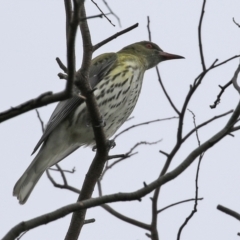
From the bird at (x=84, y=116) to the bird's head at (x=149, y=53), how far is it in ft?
2.89

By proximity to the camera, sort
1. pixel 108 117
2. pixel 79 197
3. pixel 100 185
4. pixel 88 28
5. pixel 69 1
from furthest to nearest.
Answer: pixel 108 117
pixel 100 185
pixel 79 197
pixel 88 28
pixel 69 1

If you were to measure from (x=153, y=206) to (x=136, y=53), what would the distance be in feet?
11.2

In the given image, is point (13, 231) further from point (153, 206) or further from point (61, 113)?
point (61, 113)

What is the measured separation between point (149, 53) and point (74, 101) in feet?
5.79

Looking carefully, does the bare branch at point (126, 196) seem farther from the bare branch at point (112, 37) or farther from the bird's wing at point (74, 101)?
the bird's wing at point (74, 101)

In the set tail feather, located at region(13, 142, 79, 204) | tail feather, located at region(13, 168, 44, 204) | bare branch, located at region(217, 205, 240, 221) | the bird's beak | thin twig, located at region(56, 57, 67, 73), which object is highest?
the bird's beak

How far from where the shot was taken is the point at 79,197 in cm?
404

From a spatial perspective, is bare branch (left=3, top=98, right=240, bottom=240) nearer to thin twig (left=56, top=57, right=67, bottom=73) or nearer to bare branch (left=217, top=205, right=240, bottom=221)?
bare branch (left=217, top=205, right=240, bottom=221)

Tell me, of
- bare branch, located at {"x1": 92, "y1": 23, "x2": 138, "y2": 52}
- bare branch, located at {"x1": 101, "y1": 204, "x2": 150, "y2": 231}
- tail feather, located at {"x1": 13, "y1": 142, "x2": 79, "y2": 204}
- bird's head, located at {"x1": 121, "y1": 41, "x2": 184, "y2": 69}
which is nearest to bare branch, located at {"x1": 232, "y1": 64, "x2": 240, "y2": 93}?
bare branch, located at {"x1": 92, "y1": 23, "x2": 138, "y2": 52}

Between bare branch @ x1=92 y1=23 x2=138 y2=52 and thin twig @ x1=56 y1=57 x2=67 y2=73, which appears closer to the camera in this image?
bare branch @ x1=92 y1=23 x2=138 y2=52

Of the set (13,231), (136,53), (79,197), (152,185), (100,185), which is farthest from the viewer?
(136,53)

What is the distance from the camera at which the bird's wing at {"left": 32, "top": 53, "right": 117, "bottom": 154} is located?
17.5 feet

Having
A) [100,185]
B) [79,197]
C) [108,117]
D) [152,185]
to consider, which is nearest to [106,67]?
[108,117]

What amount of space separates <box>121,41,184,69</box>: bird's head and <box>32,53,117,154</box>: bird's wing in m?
0.86
